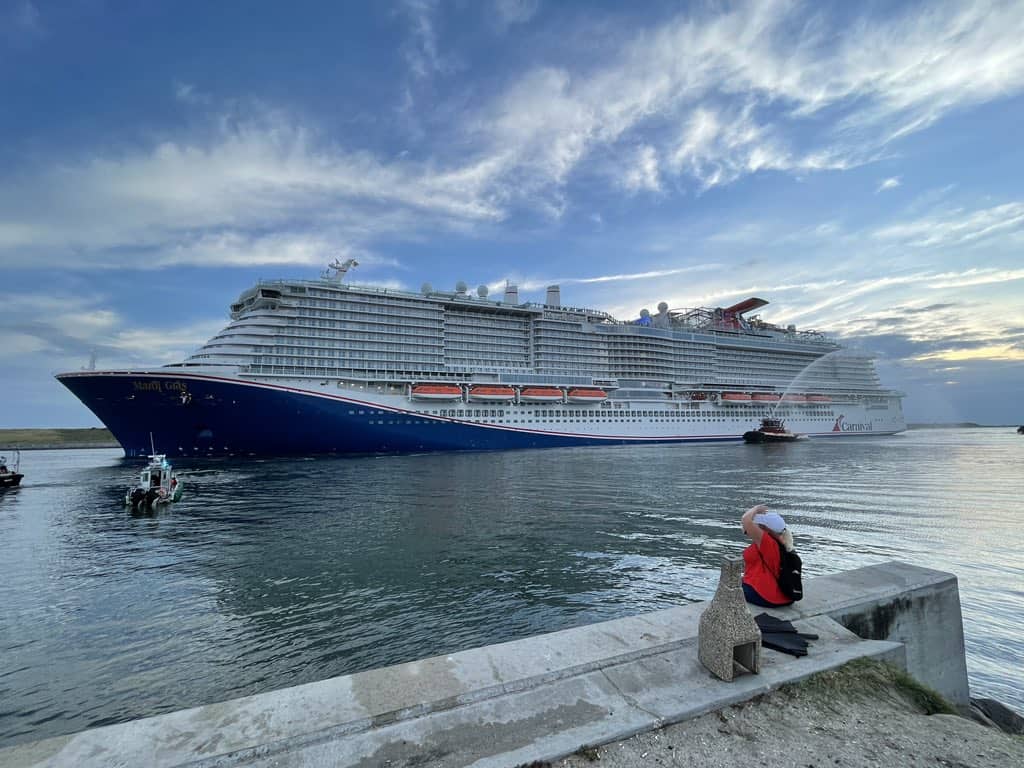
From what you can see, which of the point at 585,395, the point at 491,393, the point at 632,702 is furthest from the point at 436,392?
the point at 632,702

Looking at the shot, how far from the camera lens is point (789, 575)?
529 centimetres

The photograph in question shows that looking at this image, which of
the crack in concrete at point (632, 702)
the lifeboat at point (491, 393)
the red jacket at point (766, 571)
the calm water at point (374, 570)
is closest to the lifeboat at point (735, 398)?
the lifeboat at point (491, 393)

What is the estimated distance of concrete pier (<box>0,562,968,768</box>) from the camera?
3.12 metres

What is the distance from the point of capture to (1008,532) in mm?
13602

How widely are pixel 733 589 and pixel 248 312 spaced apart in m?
52.5

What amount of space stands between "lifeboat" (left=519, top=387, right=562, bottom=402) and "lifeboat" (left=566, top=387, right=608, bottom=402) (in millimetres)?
2062

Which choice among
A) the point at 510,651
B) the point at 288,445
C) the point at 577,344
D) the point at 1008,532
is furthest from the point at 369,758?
the point at 577,344

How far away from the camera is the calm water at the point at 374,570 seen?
6.65m

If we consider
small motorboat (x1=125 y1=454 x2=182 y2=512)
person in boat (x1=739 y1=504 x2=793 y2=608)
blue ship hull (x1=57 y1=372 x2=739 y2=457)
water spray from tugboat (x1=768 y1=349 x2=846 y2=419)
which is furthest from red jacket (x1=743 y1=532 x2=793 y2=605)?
water spray from tugboat (x1=768 y1=349 x2=846 y2=419)

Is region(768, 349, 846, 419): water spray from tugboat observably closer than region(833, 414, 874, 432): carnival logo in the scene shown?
Yes

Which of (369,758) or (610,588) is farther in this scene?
(610,588)

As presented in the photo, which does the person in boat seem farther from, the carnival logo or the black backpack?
the carnival logo

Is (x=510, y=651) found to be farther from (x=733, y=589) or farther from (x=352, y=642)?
(x=352, y=642)

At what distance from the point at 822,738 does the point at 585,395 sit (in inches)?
2161
